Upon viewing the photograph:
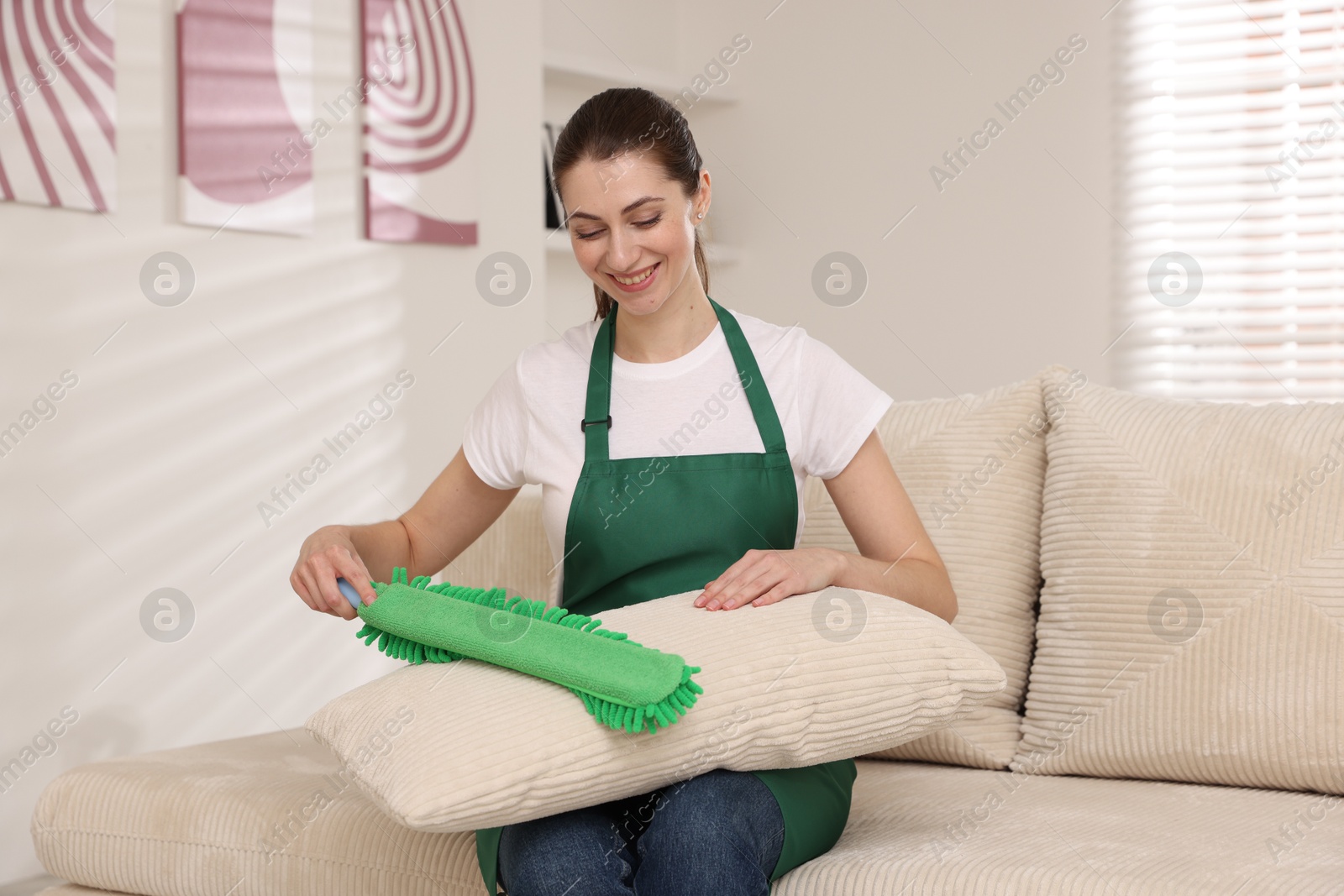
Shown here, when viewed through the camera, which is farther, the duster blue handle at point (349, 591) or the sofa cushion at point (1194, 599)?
the sofa cushion at point (1194, 599)

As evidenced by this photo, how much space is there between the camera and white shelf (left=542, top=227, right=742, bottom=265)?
3.38 m

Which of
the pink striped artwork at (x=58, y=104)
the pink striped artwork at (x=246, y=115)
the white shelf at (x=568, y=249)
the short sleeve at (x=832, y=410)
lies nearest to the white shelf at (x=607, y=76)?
the white shelf at (x=568, y=249)

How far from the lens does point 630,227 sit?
139 centimetres

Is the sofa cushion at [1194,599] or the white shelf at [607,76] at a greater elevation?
the white shelf at [607,76]

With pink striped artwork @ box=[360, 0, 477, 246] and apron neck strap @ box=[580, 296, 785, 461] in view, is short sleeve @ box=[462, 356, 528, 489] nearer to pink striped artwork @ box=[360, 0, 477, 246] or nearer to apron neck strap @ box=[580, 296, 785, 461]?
apron neck strap @ box=[580, 296, 785, 461]

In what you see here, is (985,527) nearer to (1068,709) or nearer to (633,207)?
(1068,709)

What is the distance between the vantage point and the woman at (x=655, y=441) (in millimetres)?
1356

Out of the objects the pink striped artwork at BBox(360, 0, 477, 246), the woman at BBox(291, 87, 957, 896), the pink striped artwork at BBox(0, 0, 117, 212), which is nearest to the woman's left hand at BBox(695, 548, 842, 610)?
the woman at BBox(291, 87, 957, 896)

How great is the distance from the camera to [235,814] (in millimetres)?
1417

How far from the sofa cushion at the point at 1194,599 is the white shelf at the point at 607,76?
219 cm

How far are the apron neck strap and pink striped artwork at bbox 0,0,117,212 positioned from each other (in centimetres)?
137

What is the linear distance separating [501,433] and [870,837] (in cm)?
63

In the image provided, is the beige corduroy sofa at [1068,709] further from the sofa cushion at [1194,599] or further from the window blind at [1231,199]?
the window blind at [1231,199]

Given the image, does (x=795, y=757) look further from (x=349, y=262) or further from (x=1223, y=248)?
(x=1223, y=248)
